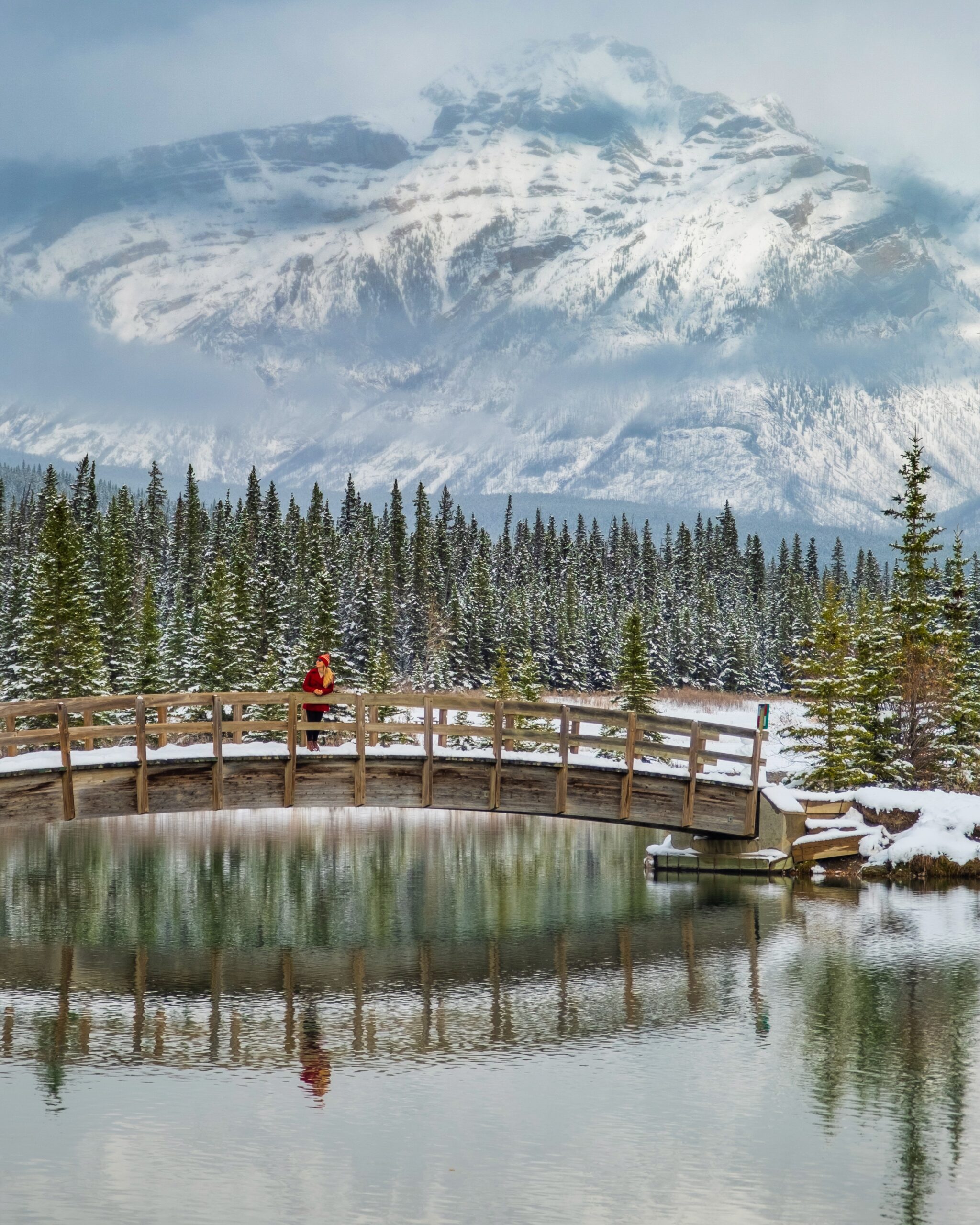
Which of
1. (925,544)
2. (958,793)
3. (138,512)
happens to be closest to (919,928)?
(958,793)

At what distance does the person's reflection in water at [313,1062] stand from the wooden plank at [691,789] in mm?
12898

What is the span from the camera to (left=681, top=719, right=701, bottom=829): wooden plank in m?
30.9

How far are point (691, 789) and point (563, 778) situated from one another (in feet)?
9.63

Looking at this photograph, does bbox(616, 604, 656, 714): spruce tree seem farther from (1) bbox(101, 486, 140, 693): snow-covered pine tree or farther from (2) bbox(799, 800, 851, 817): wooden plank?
(2) bbox(799, 800, 851, 817): wooden plank

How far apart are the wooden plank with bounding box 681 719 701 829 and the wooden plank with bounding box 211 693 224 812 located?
9709 mm

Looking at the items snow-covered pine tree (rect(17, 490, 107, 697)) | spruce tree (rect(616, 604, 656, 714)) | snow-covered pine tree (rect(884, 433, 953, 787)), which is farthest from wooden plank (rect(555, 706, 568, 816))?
spruce tree (rect(616, 604, 656, 714))

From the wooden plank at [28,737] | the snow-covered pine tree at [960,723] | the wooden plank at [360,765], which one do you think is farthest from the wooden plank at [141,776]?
the snow-covered pine tree at [960,723]

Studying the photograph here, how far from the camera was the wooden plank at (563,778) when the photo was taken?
3028 centimetres

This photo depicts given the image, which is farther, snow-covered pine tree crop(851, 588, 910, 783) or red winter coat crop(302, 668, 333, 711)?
snow-covered pine tree crop(851, 588, 910, 783)

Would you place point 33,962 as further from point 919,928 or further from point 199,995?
point 919,928

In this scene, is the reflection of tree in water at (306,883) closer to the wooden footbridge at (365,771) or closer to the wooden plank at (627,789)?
the wooden plank at (627,789)

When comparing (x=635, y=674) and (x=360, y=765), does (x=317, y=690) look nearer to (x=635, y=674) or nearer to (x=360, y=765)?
(x=360, y=765)

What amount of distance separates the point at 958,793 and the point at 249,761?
18615 mm

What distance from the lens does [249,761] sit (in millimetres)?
28750
